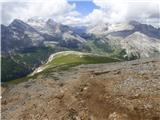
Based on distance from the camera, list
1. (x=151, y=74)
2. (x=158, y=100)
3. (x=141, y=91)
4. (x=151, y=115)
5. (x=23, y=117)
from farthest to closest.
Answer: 1. (x=151, y=74)
2. (x=23, y=117)
3. (x=141, y=91)
4. (x=158, y=100)
5. (x=151, y=115)

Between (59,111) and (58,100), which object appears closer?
(59,111)

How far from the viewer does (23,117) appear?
143 feet

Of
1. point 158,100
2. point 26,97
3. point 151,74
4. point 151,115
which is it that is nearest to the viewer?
point 151,115

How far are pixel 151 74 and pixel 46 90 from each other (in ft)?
61.1

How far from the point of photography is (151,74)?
47469mm

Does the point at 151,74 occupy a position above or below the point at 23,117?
above

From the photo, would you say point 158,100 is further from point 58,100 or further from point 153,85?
point 58,100

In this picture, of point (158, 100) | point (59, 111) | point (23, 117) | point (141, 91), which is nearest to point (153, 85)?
point (141, 91)

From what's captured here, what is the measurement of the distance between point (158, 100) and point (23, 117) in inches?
735

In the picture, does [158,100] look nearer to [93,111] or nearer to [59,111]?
[93,111]

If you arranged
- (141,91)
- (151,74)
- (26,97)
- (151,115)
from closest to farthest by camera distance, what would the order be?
(151,115)
(141,91)
(151,74)
(26,97)

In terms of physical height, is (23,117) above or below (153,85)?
below

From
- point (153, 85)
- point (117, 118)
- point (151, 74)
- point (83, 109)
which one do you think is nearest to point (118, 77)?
point (151, 74)

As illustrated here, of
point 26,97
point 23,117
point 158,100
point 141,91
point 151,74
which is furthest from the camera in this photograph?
point 26,97
